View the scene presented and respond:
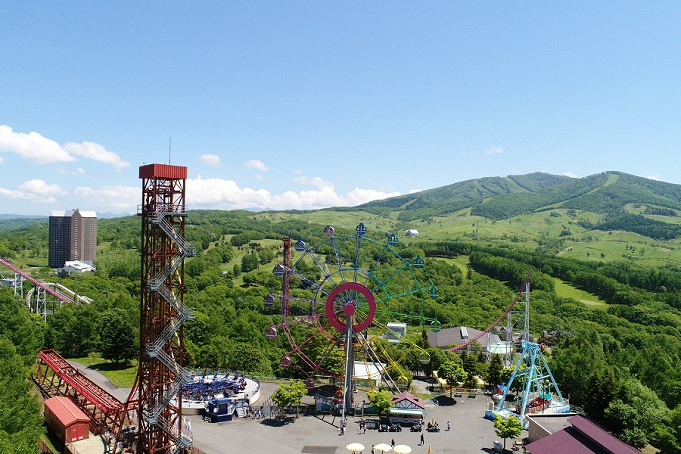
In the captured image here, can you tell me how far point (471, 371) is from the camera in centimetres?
6981

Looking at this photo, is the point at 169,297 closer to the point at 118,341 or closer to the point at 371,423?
the point at 371,423

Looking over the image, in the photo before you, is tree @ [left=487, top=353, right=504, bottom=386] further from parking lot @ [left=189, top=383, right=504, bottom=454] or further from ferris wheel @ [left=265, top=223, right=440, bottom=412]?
parking lot @ [left=189, top=383, right=504, bottom=454]

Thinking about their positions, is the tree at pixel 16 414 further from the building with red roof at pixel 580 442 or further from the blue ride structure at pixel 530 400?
the blue ride structure at pixel 530 400

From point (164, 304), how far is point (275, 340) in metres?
50.5

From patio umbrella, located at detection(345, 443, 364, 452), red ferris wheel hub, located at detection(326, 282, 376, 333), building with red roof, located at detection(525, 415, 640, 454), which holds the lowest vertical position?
patio umbrella, located at detection(345, 443, 364, 452)

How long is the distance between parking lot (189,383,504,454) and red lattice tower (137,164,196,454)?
833 centimetres

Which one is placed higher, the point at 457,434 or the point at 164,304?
the point at 164,304

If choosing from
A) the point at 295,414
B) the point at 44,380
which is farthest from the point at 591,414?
the point at 44,380

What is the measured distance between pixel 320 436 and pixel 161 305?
21.6m

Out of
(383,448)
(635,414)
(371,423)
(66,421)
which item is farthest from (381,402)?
(66,421)

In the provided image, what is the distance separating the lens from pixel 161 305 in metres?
36.7

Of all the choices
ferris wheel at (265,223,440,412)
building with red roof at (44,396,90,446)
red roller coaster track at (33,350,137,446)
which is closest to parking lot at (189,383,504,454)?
ferris wheel at (265,223,440,412)

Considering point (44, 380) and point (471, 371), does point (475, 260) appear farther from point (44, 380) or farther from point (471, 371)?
point (44, 380)

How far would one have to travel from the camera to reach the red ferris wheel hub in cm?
5828
